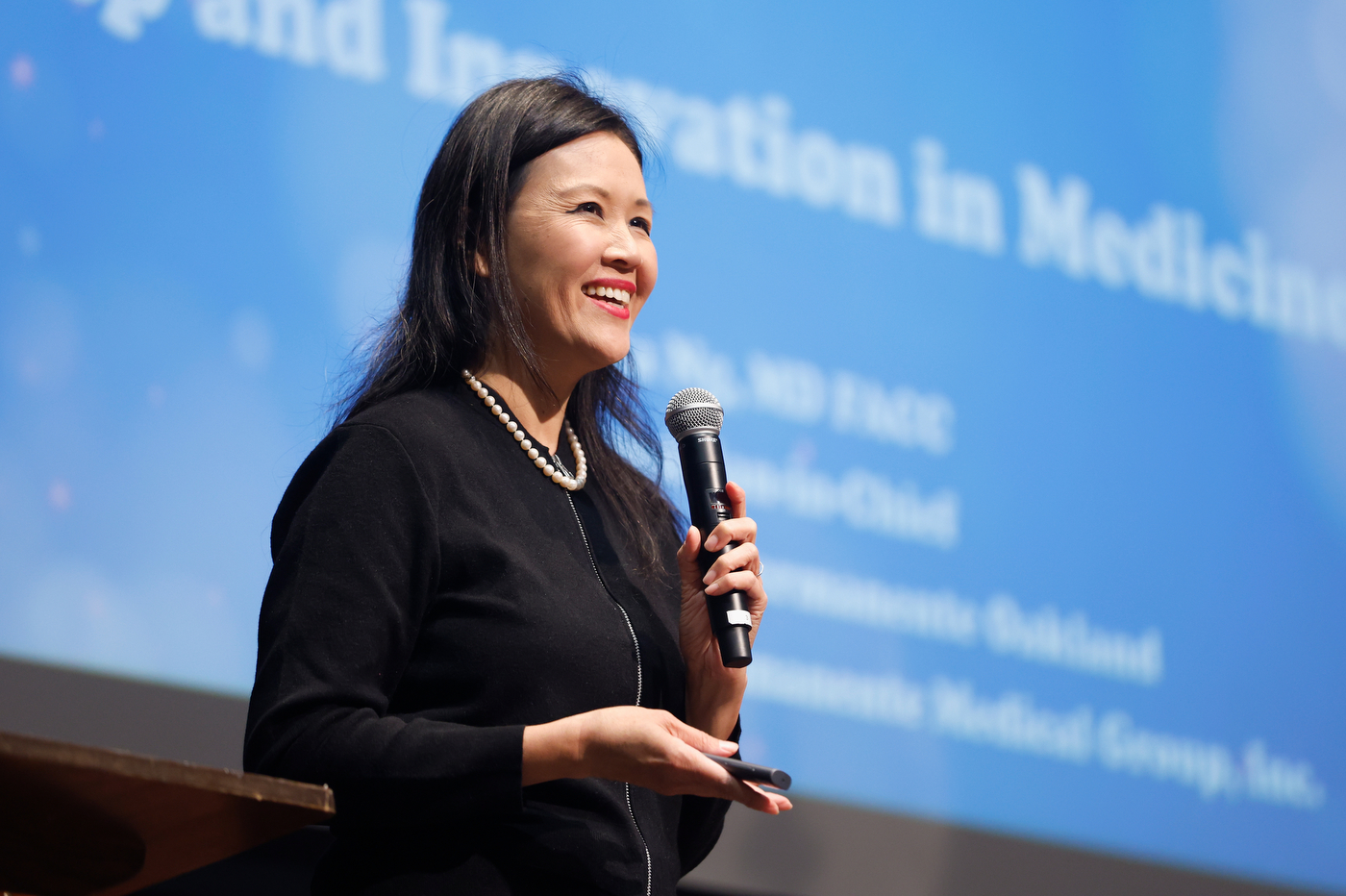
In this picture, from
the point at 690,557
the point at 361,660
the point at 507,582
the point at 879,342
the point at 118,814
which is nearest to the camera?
the point at 118,814

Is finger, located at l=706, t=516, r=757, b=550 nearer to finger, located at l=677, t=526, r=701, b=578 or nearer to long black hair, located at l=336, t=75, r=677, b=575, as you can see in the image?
finger, located at l=677, t=526, r=701, b=578

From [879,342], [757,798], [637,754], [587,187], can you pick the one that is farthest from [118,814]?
[879,342]

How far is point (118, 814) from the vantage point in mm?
941

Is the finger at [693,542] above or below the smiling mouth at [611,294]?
below

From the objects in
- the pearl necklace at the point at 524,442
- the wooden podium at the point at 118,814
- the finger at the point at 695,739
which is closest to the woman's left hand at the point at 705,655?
the pearl necklace at the point at 524,442

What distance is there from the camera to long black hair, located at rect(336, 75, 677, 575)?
153 cm

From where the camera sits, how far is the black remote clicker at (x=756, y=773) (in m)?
1.04

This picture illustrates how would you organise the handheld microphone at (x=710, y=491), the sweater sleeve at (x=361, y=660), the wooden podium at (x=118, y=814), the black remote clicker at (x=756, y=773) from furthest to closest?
the handheld microphone at (x=710, y=491) → the sweater sleeve at (x=361, y=660) → the black remote clicker at (x=756, y=773) → the wooden podium at (x=118, y=814)

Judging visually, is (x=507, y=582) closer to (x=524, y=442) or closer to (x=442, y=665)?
(x=442, y=665)

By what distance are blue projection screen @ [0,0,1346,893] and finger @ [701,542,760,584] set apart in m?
0.84

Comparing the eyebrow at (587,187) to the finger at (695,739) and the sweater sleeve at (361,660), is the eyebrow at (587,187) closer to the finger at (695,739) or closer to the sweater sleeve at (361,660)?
the sweater sleeve at (361,660)

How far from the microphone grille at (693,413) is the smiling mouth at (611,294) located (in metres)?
0.13

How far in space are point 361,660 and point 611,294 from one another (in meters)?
0.56

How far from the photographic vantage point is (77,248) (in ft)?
7.11
